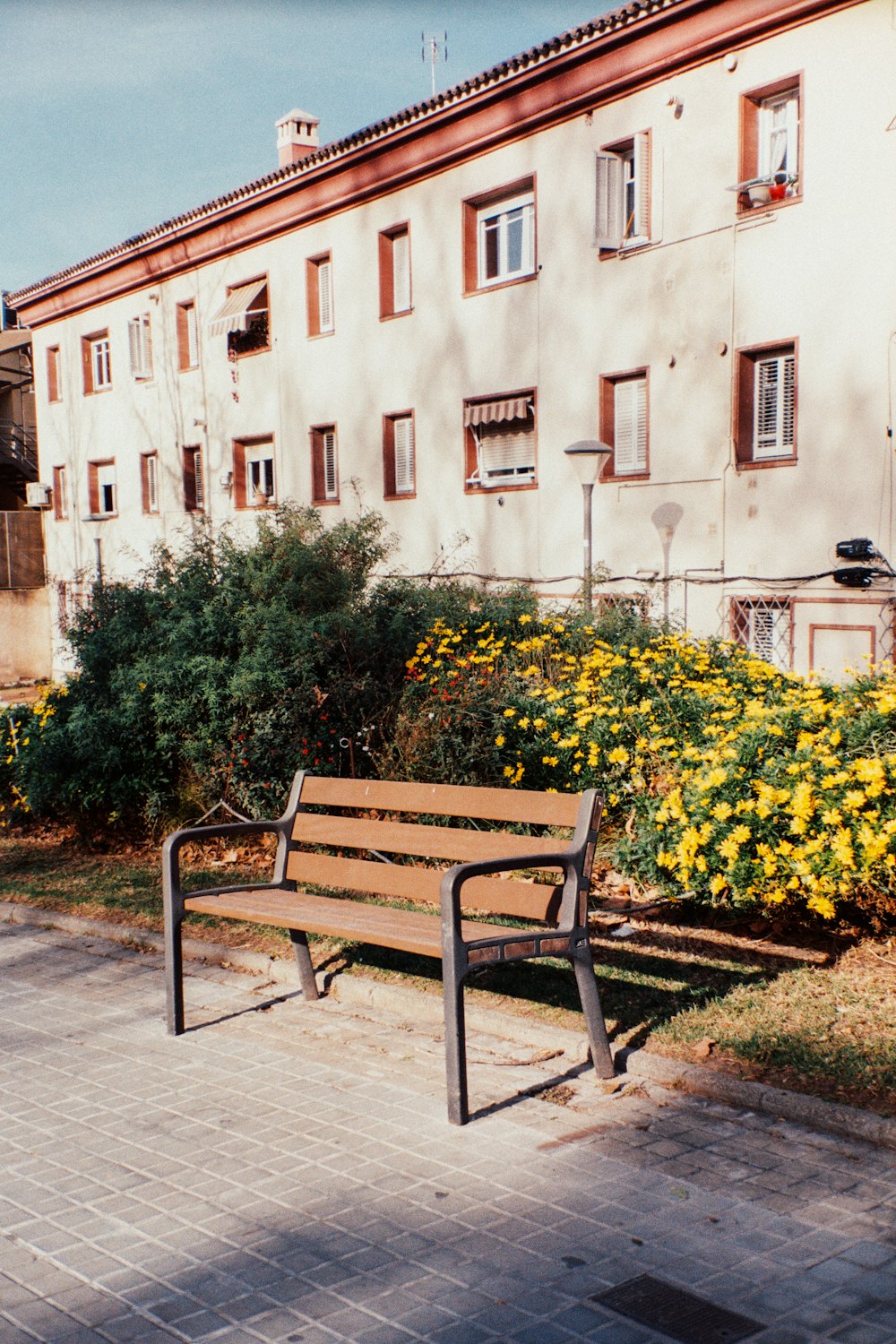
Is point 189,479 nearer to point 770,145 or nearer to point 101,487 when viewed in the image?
point 101,487

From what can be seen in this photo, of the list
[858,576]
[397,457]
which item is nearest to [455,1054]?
[858,576]

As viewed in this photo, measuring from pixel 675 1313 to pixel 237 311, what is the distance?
24655mm

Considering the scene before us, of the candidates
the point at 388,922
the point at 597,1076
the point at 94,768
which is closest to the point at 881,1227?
the point at 597,1076

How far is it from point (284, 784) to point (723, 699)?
3.25 metres

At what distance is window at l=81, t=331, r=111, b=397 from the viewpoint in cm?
3309

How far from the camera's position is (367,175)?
73.8ft

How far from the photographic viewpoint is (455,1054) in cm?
447

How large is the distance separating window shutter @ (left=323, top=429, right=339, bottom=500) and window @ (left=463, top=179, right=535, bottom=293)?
4.97 metres

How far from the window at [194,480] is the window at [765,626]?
15.3m

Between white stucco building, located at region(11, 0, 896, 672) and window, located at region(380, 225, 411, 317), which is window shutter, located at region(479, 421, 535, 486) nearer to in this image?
white stucco building, located at region(11, 0, 896, 672)

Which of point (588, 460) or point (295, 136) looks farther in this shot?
point (295, 136)

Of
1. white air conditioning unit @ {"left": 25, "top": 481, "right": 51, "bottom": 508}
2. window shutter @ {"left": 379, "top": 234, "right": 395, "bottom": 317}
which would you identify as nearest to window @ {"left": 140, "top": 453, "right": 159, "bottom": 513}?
white air conditioning unit @ {"left": 25, "top": 481, "right": 51, "bottom": 508}

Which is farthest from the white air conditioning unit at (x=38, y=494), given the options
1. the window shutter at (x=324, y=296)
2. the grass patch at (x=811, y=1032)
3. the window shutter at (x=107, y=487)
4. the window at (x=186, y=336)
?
the grass patch at (x=811, y=1032)

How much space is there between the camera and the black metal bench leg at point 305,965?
19.6ft
